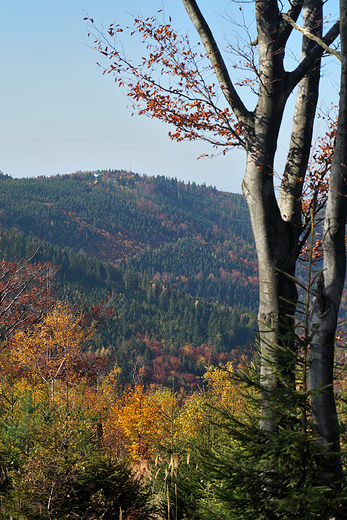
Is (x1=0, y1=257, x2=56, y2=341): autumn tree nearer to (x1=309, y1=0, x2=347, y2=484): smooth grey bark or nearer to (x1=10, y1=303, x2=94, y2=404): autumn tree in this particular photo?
(x1=10, y1=303, x2=94, y2=404): autumn tree

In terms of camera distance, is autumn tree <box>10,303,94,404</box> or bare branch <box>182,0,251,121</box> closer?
bare branch <box>182,0,251,121</box>

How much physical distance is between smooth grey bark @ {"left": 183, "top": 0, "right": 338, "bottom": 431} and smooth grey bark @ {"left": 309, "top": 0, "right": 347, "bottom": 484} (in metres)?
0.69

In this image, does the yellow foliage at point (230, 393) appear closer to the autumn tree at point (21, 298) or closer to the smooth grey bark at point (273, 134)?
the smooth grey bark at point (273, 134)

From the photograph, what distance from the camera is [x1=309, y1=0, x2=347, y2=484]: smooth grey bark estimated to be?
2.88 meters

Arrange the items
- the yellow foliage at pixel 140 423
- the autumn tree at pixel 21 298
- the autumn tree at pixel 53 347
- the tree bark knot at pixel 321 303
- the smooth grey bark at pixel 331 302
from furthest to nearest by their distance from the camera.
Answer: the autumn tree at pixel 53 347 → the autumn tree at pixel 21 298 → the yellow foliage at pixel 140 423 → the tree bark knot at pixel 321 303 → the smooth grey bark at pixel 331 302

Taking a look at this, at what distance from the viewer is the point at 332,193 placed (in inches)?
127

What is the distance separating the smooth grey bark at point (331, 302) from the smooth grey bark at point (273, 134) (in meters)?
0.69

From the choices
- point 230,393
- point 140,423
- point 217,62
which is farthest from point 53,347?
point 217,62

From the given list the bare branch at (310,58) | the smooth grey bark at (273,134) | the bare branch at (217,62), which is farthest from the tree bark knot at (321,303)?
the bare branch at (310,58)

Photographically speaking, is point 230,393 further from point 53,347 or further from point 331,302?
point 53,347

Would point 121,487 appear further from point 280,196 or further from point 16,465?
point 280,196

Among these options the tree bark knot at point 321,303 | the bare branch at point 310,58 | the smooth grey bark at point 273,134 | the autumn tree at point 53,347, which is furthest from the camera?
the autumn tree at point 53,347

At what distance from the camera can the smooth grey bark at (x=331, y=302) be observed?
2883 mm

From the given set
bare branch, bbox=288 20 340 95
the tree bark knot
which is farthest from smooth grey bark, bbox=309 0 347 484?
bare branch, bbox=288 20 340 95
